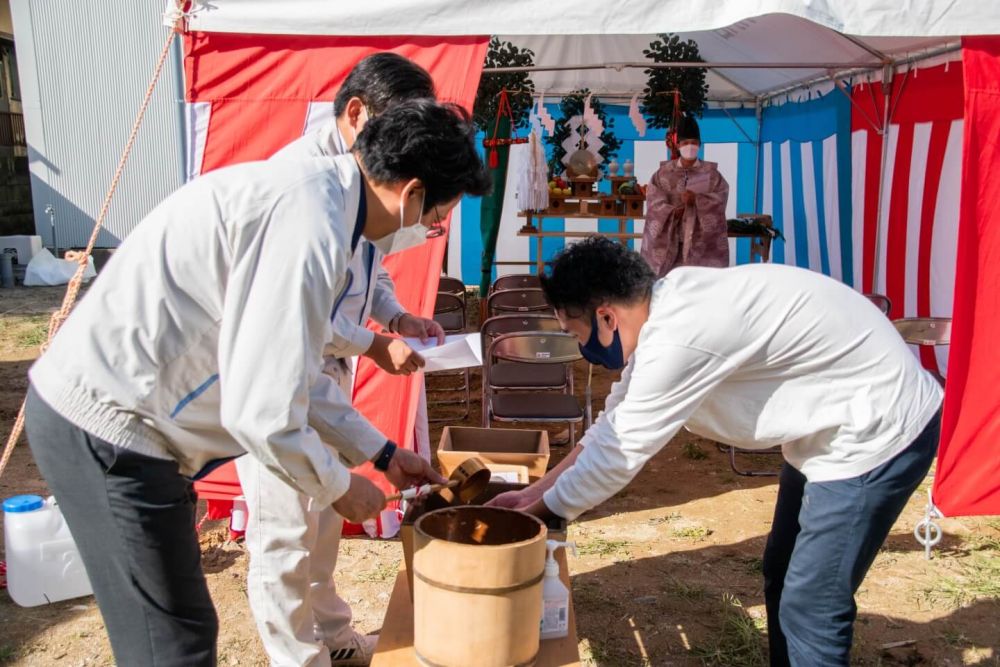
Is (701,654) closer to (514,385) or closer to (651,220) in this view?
(514,385)

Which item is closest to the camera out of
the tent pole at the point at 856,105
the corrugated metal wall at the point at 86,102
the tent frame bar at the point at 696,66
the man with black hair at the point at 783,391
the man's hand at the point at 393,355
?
the man with black hair at the point at 783,391

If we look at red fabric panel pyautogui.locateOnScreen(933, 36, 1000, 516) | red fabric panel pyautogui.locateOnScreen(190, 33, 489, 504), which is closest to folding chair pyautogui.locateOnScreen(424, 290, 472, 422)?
red fabric panel pyautogui.locateOnScreen(190, 33, 489, 504)

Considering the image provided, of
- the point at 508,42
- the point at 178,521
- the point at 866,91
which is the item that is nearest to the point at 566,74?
the point at 508,42

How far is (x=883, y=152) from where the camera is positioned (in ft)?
21.7

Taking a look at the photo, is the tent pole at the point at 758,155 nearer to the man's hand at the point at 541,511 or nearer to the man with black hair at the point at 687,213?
the man with black hair at the point at 687,213

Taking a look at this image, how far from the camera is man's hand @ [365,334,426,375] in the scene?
2441mm

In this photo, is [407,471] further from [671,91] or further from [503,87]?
[671,91]

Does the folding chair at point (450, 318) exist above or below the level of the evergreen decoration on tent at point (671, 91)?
below

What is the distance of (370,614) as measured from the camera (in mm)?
3023

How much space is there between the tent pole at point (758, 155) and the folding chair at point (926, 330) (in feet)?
19.5

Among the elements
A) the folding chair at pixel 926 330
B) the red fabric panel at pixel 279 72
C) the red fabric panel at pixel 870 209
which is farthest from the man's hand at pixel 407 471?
the red fabric panel at pixel 870 209

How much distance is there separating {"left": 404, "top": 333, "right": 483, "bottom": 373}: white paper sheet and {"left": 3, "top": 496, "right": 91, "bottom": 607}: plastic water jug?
1.41m

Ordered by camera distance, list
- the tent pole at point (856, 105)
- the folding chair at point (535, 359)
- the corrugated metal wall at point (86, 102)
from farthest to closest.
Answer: the corrugated metal wall at point (86, 102) < the tent pole at point (856, 105) < the folding chair at point (535, 359)

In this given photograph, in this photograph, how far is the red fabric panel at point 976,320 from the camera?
330cm
